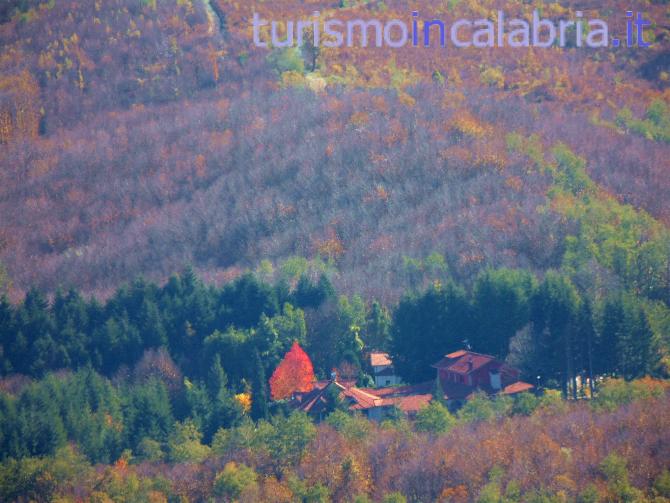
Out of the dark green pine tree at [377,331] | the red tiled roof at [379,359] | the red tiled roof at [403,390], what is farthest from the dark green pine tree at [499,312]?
the dark green pine tree at [377,331]

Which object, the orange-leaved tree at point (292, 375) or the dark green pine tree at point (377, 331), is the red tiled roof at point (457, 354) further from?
the orange-leaved tree at point (292, 375)

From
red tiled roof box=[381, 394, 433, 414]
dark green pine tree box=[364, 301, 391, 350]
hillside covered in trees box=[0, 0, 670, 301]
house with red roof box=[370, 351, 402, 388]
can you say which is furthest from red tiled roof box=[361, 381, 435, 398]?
hillside covered in trees box=[0, 0, 670, 301]

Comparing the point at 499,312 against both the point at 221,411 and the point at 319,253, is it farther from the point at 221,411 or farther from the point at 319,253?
the point at 319,253

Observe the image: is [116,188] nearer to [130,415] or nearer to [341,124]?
[341,124]

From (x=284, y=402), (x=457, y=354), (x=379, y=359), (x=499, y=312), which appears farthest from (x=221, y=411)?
(x=499, y=312)

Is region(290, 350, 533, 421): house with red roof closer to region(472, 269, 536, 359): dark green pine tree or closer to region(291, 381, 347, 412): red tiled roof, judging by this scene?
region(291, 381, 347, 412): red tiled roof

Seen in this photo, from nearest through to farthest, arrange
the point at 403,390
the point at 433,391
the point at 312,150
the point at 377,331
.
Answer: the point at 433,391, the point at 403,390, the point at 377,331, the point at 312,150

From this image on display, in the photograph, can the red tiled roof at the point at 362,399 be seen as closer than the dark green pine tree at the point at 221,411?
No
